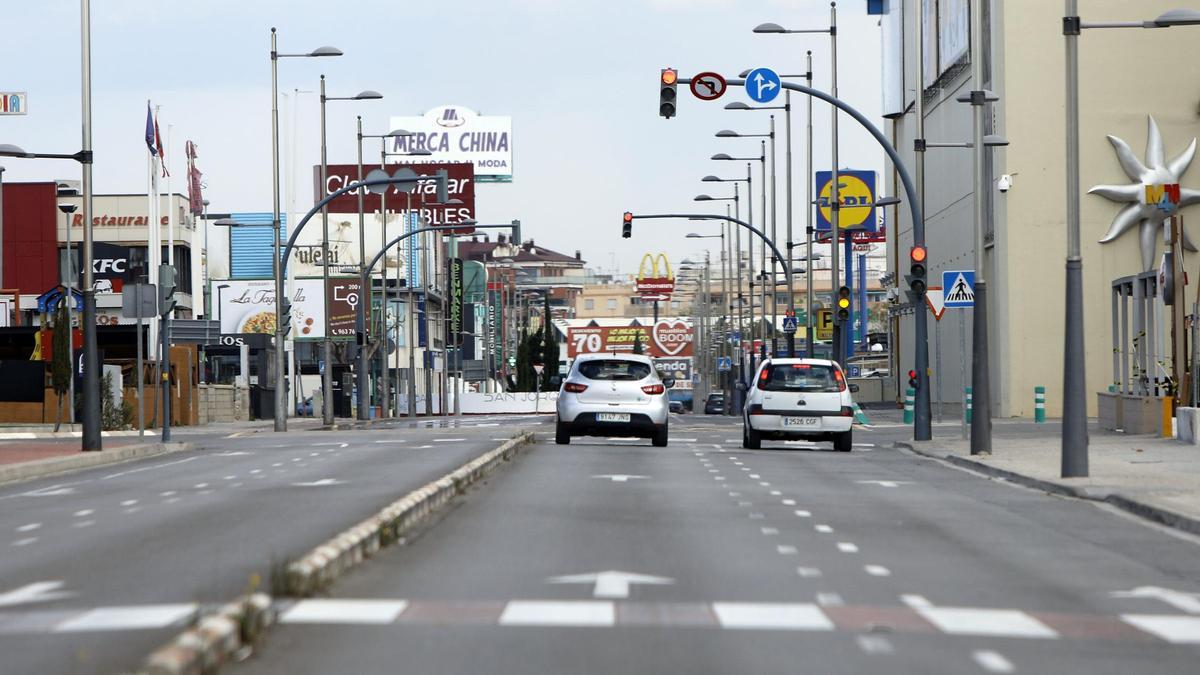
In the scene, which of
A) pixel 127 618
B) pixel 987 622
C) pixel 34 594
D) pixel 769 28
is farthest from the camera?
pixel 769 28

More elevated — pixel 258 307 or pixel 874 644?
pixel 258 307

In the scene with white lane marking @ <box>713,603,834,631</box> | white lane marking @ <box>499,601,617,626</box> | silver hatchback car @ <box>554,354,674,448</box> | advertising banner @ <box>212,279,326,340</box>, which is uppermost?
advertising banner @ <box>212,279,326,340</box>

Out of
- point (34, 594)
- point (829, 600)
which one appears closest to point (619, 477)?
point (829, 600)

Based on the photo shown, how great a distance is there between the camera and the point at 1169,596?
10.5 meters

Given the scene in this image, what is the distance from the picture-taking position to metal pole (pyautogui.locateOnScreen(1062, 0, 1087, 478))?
20.1 metres

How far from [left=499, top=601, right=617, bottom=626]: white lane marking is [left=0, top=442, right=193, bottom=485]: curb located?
48.5ft

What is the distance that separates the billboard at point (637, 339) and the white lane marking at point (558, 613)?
137m

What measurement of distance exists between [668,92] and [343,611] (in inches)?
815

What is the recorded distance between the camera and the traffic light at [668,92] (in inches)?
1142

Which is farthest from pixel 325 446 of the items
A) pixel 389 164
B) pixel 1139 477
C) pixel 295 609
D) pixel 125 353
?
pixel 389 164

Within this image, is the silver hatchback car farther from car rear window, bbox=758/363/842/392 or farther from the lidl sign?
the lidl sign

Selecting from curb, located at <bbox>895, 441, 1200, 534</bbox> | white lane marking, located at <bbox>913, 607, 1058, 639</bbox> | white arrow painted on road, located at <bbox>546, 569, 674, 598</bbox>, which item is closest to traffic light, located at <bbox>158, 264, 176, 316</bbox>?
curb, located at <bbox>895, 441, 1200, 534</bbox>

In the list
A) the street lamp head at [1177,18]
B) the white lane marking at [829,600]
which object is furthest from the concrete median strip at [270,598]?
the street lamp head at [1177,18]

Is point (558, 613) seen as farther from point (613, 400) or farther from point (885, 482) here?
point (613, 400)
